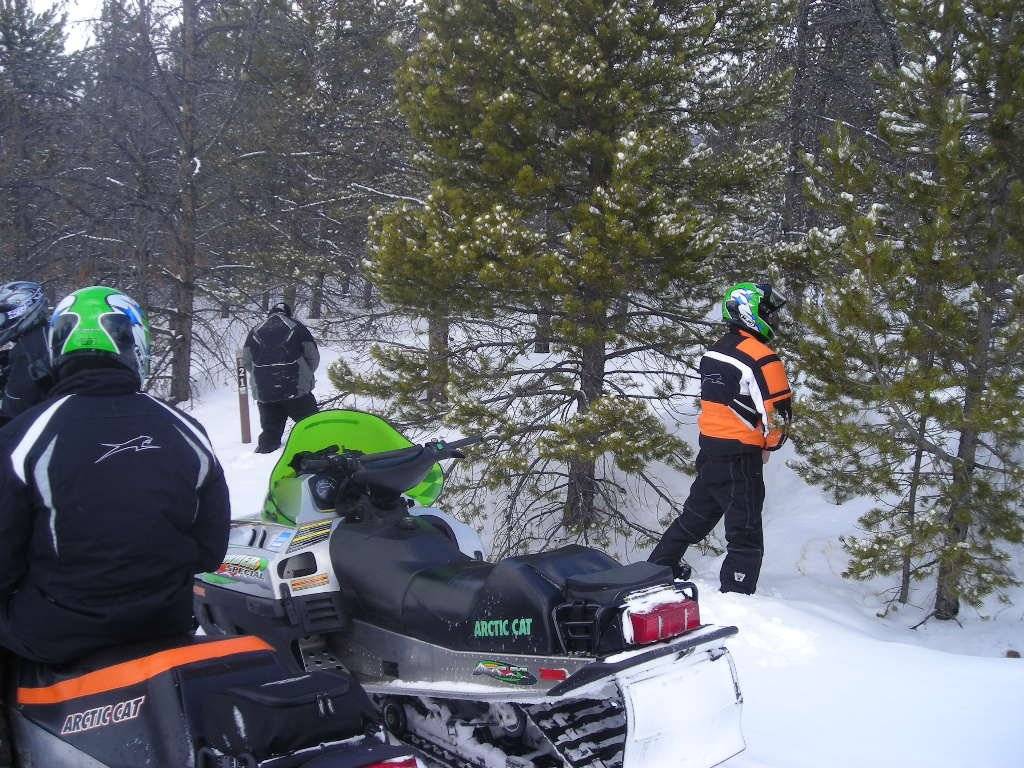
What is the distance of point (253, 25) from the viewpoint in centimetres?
1216

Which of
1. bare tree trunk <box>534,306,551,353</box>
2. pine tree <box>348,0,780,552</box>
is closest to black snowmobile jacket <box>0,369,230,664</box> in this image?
pine tree <box>348,0,780,552</box>

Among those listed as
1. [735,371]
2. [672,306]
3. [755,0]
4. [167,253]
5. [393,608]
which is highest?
[755,0]

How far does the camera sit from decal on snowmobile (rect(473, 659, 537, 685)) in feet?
8.70

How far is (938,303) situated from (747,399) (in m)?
1.52

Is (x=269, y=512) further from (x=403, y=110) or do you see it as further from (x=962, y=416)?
(x=403, y=110)

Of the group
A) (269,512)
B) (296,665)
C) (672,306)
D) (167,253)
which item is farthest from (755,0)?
(167,253)

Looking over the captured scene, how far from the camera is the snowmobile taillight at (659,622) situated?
2.52m

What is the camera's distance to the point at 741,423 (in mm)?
5254

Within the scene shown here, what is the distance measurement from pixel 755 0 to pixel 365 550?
621cm

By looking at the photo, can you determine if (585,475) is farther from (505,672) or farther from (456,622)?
(505,672)

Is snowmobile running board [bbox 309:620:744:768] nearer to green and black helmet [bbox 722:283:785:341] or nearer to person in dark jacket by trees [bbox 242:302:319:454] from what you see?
green and black helmet [bbox 722:283:785:341]

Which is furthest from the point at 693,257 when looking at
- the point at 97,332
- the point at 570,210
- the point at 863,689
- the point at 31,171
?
the point at 31,171

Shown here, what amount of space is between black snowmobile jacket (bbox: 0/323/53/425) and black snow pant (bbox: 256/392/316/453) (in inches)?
205

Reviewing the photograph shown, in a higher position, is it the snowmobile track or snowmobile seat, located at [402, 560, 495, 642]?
snowmobile seat, located at [402, 560, 495, 642]
